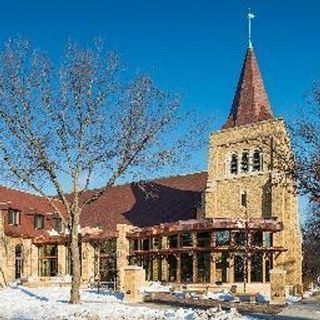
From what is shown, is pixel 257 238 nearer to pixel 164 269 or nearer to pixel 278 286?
pixel 164 269

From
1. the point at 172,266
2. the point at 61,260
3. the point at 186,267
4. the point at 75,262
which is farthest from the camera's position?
the point at 61,260

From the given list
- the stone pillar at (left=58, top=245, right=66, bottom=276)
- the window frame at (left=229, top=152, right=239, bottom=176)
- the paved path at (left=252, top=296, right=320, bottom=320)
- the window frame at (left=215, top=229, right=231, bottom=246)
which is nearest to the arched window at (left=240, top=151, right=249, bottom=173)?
the window frame at (left=229, top=152, right=239, bottom=176)

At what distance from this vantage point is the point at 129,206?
47312 mm

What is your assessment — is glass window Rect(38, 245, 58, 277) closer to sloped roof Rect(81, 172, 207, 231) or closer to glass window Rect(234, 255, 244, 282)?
sloped roof Rect(81, 172, 207, 231)

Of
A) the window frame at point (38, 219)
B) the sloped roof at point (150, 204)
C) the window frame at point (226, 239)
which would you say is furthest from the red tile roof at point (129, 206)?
the window frame at point (226, 239)

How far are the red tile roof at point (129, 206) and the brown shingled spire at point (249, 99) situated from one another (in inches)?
243

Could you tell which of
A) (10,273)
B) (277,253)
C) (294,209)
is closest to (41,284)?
(10,273)

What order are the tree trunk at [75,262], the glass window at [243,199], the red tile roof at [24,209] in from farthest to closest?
1. the red tile roof at [24,209]
2. the glass window at [243,199]
3. the tree trunk at [75,262]

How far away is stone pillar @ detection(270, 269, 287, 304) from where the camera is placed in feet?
65.4

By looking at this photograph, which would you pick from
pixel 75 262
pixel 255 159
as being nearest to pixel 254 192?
pixel 255 159

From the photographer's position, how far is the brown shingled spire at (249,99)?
138 feet

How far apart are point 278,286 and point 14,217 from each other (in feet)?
89.4

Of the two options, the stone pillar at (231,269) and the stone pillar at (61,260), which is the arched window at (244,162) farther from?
the stone pillar at (61,260)

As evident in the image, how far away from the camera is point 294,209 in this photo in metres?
39.0
